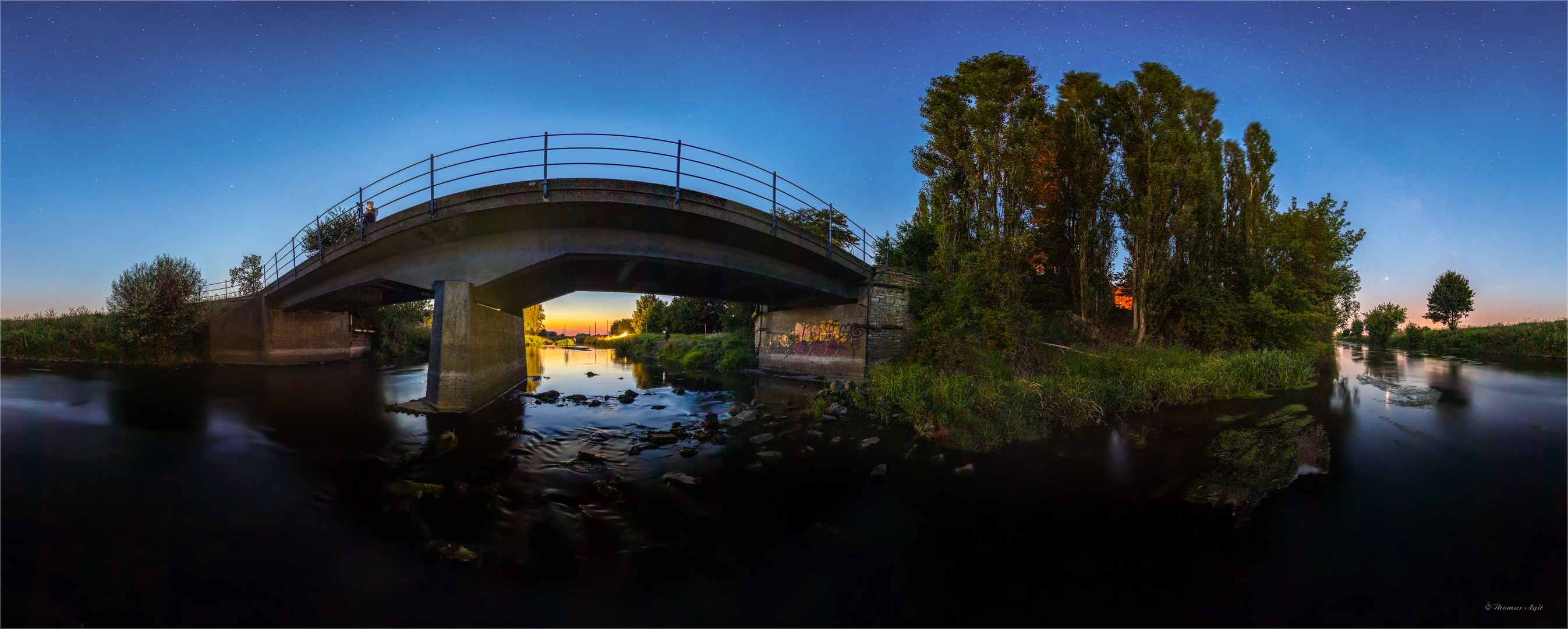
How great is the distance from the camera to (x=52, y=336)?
24.5 metres

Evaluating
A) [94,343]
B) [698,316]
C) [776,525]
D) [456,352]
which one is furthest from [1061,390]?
[94,343]

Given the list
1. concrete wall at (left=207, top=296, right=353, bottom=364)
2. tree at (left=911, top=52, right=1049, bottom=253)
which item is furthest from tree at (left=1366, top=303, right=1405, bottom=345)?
concrete wall at (left=207, top=296, right=353, bottom=364)

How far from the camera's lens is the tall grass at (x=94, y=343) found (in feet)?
76.0

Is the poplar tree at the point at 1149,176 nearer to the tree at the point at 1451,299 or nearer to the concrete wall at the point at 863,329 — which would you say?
the concrete wall at the point at 863,329

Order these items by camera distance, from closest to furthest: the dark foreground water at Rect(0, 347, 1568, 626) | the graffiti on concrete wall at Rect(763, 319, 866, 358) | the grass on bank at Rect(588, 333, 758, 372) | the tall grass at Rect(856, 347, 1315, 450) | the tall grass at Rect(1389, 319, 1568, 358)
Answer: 1. the dark foreground water at Rect(0, 347, 1568, 626)
2. the tall grass at Rect(856, 347, 1315, 450)
3. the graffiti on concrete wall at Rect(763, 319, 866, 358)
4. the tall grass at Rect(1389, 319, 1568, 358)
5. the grass on bank at Rect(588, 333, 758, 372)

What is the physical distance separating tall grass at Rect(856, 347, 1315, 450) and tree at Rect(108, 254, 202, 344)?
32.6 meters

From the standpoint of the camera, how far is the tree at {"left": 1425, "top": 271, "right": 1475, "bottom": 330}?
155 ft

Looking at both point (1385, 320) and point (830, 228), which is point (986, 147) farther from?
point (1385, 320)

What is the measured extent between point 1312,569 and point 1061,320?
1820 cm

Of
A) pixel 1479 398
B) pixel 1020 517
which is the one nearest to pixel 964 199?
pixel 1020 517

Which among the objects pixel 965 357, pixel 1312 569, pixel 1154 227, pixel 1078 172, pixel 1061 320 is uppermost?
pixel 1078 172

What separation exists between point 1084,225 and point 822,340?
1221 cm

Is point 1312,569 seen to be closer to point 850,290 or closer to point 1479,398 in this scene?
point 850,290

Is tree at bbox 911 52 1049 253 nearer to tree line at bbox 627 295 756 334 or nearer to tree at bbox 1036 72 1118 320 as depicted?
tree at bbox 1036 72 1118 320
